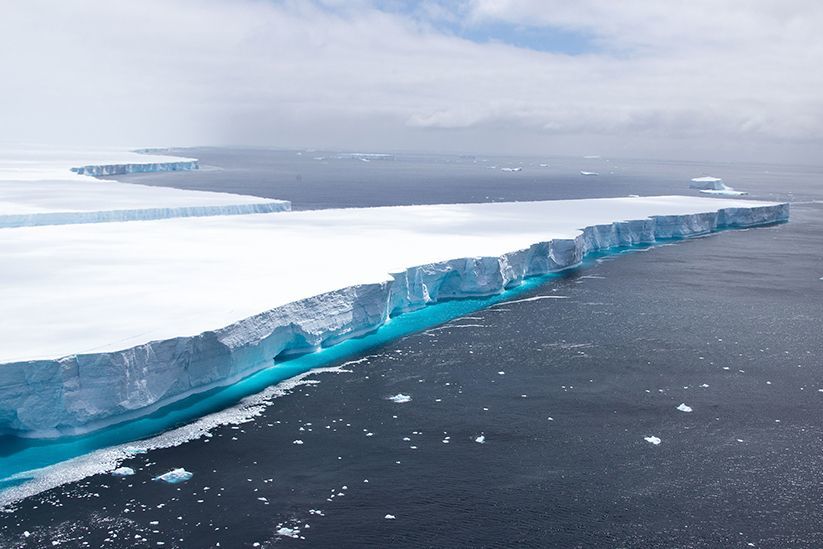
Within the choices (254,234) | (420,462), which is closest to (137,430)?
(420,462)

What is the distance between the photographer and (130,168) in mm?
55312

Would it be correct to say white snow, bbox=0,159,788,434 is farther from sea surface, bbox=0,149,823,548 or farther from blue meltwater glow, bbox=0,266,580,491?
sea surface, bbox=0,149,823,548

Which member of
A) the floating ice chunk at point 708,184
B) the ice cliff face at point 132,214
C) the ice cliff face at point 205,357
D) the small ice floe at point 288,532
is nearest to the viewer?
the small ice floe at point 288,532

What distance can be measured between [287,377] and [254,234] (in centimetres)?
890

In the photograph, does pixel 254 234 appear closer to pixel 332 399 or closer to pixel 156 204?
pixel 156 204

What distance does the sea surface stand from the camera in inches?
308

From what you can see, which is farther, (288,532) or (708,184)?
(708,184)

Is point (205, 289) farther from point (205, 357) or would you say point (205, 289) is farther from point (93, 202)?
point (93, 202)

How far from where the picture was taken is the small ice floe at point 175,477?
8609 mm

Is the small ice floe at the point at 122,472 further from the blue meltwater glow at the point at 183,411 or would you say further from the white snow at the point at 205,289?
the white snow at the point at 205,289

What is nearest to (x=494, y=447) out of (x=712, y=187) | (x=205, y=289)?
(x=205, y=289)

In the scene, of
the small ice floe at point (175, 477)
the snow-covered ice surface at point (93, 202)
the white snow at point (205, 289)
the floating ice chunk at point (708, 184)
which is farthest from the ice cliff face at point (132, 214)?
the floating ice chunk at point (708, 184)

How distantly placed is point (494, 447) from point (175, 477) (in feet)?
13.1

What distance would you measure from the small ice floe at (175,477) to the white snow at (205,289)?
5.15 feet
